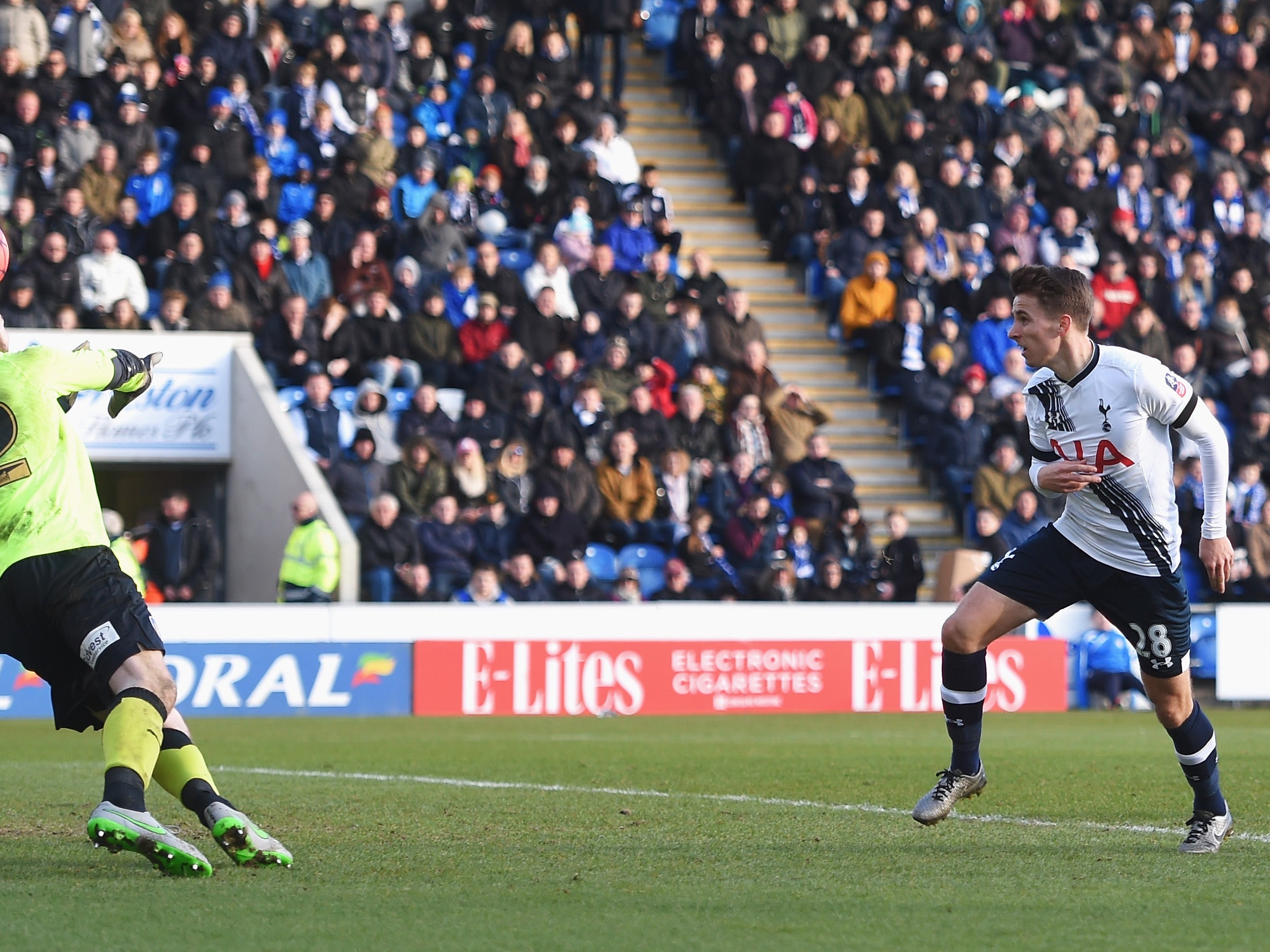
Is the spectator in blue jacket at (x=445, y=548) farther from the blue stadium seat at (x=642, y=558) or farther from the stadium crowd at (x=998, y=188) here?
the stadium crowd at (x=998, y=188)

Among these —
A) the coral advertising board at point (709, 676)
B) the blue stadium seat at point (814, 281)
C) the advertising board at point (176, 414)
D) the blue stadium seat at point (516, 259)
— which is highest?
the blue stadium seat at point (516, 259)

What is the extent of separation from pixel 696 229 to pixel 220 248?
696cm

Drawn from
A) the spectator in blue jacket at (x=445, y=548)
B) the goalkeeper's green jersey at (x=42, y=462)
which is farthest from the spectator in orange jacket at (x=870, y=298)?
the goalkeeper's green jersey at (x=42, y=462)

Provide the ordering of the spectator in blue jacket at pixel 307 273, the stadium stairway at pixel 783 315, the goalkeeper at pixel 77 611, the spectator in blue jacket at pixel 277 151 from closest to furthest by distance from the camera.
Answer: the goalkeeper at pixel 77 611 < the spectator in blue jacket at pixel 307 273 < the spectator in blue jacket at pixel 277 151 < the stadium stairway at pixel 783 315

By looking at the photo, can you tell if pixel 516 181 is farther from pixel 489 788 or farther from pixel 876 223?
pixel 489 788

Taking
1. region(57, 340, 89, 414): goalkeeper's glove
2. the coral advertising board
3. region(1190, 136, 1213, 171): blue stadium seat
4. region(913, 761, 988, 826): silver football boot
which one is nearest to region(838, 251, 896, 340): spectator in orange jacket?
the coral advertising board

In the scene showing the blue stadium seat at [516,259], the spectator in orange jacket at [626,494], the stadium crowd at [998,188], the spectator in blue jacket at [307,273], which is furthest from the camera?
the stadium crowd at [998,188]

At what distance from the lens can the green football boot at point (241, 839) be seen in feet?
19.6

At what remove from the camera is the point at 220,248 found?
1884cm

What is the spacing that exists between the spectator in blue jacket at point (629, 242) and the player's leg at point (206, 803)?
15.0 metres

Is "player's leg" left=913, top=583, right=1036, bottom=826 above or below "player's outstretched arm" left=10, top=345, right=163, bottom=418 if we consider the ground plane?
below

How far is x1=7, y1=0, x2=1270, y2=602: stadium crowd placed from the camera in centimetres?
1825

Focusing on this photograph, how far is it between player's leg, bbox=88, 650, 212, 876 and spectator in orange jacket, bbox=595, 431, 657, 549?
1243 centimetres

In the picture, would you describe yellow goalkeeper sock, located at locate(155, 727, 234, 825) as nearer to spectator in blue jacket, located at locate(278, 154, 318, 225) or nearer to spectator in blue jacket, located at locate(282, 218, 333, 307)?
spectator in blue jacket, located at locate(282, 218, 333, 307)
